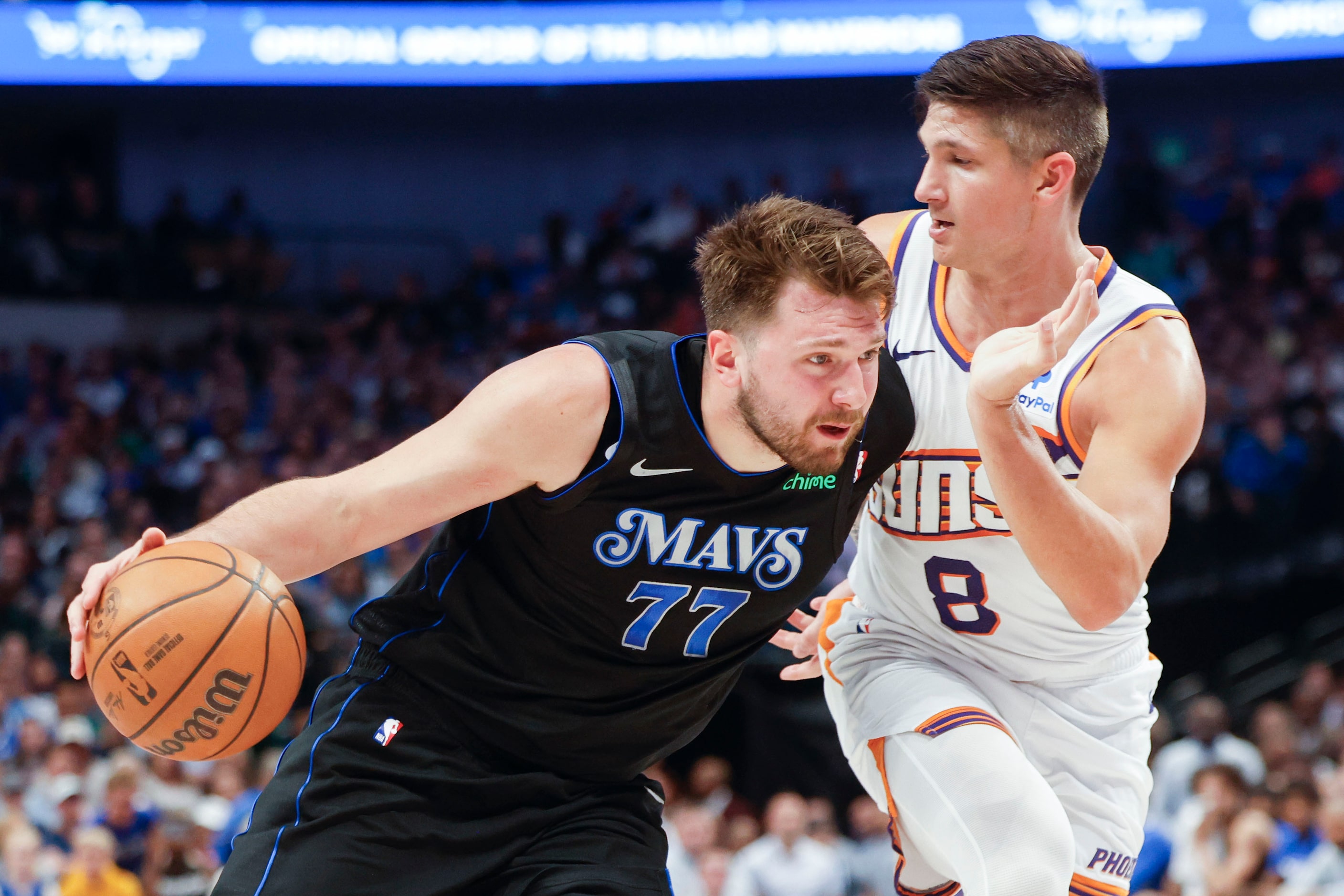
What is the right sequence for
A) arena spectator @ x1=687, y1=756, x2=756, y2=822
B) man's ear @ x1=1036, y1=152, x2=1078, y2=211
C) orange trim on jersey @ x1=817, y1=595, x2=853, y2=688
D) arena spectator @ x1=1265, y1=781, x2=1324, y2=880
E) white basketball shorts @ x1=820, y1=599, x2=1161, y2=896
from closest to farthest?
1. man's ear @ x1=1036, y1=152, x2=1078, y2=211
2. white basketball shorts @ x1=820, y1=599, x2=1161, y2=896
3. orange trim on jersey @ x1=817, y1=595, x2=853, y2=688
4. arena spectator @ x1=1265, y1=781, x2=1324, y2=880
5. arena spectator @ x1=687, y1=756, x2=756, y2=822

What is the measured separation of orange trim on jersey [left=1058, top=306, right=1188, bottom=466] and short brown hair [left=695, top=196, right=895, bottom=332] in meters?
0.51

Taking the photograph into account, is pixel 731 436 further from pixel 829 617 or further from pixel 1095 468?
pixel 829 617

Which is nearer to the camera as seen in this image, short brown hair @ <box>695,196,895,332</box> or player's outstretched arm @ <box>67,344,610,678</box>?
player's outstretched arm @ <box>67,344,610,678</box>

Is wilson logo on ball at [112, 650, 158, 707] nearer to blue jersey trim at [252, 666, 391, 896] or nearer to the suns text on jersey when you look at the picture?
blue jersey trim at [252, 666, 391, 896]

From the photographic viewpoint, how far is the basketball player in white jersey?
3104 mm

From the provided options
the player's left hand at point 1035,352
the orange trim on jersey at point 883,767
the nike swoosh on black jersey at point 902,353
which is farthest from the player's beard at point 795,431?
the orange trim on jersey at point 883,767

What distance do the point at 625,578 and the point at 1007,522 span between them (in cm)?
90

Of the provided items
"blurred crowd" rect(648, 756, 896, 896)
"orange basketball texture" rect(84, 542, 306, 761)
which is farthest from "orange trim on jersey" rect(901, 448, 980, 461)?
"blurred crowd" rect(648, 756, 896, 896)

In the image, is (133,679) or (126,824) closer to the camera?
(133,679)

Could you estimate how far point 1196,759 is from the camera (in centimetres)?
827

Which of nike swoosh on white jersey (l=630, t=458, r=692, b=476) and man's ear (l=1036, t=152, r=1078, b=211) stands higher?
man's ear (l=1036, t=152, r=1078, b=211)

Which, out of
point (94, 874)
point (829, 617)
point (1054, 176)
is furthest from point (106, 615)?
point (94, 874)

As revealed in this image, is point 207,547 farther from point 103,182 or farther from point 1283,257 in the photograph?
point 103,182

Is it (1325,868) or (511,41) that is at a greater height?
(511,41)
